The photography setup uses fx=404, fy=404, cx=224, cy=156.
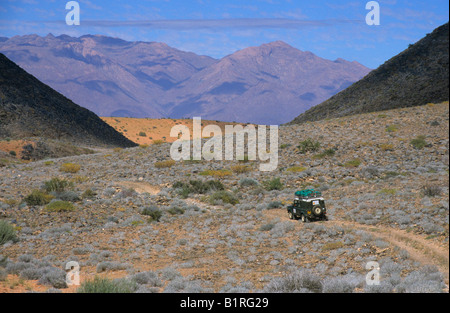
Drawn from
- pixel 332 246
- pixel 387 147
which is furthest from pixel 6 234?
pixel 387 147

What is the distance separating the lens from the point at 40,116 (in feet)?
246

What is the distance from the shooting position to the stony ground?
10289 mm

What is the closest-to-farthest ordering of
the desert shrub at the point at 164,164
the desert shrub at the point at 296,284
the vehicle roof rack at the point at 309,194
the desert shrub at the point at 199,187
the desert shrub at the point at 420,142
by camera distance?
the desert shrub at the point at 296,284
the desert shrub at the point at 420,142
the vehicle roof rack at the point at 309,194
the desert shrub at the point at 199,187
the desert shrub at the point at 164,164

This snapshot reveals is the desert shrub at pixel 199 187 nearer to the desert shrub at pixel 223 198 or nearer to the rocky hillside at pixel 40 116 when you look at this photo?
the desert shrub at pixel 223 198

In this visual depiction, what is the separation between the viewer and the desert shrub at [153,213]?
1884cm

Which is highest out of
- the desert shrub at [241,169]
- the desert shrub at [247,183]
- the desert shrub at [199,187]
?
the desert shrub at [241,169]

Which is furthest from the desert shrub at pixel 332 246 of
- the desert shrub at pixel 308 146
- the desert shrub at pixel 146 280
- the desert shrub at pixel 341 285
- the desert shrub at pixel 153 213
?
the desert shrub at pixel 308 146

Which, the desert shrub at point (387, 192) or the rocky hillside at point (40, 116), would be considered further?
the rocky hillside at point (40, 116)

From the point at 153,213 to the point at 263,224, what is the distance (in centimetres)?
556

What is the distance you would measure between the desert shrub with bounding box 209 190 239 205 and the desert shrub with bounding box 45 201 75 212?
704 cm

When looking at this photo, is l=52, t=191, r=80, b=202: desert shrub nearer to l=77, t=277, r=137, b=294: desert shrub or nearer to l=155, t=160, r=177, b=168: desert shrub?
l=155, t=160, r=177, b=168: desert shrub

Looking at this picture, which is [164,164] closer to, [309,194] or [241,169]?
[241,169]

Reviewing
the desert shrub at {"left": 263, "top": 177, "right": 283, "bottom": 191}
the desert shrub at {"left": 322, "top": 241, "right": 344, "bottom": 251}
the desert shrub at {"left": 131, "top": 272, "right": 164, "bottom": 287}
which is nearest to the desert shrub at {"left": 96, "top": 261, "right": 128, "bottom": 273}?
the desert shrub at {"left": 131, "top": 272, "right": 164, "bottom": 287}

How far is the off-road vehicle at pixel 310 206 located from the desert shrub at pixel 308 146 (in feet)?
38.7
